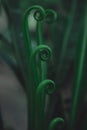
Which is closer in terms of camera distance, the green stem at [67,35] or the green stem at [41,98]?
the green stem at [41,98]

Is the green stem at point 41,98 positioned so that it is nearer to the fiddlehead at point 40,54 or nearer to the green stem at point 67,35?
the fiddlehead at point 40,54

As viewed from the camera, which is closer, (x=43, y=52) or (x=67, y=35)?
(x=43, y=52)

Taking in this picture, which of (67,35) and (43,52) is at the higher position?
(43,52)

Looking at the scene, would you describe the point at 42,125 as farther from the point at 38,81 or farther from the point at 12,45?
the point at 12,45

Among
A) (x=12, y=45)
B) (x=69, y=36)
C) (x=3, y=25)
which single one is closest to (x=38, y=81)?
(x=12, y=45)

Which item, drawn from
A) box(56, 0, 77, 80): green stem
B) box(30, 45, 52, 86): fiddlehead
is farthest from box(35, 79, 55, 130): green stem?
box(56, 0, 77, 80): green stem

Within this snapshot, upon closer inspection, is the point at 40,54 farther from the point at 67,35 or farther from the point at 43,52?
the point at 67,35

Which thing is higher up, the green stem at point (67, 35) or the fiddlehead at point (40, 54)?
the fiddlehead at point (40, 54)

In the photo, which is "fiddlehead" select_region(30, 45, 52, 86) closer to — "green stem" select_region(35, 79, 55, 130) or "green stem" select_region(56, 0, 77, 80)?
"green stem" select_region(35, 79, 55, 130)

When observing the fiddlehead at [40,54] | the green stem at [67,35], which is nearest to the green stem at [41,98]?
the fiddlehead at [40,54]

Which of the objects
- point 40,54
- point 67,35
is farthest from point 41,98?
point 67,35

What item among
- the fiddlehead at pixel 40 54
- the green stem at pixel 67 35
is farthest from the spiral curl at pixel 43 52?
the green stem at pixel 67 35
